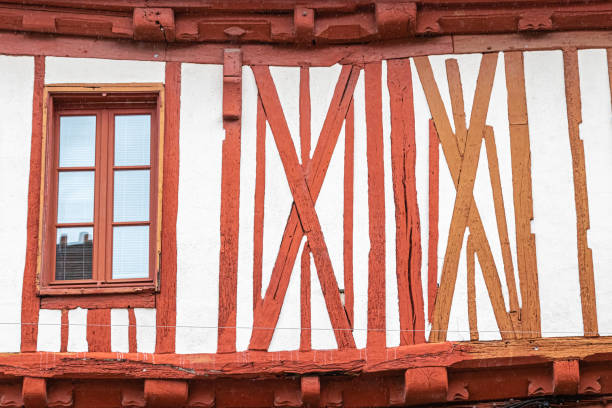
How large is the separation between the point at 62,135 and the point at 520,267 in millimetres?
3305

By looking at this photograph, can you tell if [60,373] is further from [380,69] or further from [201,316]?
[380,69]

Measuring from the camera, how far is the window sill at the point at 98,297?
26.2 ft

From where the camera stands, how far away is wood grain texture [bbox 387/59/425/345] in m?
8.04

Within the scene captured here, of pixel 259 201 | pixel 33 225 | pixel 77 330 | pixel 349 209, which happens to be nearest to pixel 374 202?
pixel 349 209

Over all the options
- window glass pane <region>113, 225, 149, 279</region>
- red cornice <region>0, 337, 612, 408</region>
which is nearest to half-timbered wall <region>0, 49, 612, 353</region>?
red cornice <region>0, 337, 612, 408</region>

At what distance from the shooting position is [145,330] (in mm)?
7980

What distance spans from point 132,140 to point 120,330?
4.48 ft

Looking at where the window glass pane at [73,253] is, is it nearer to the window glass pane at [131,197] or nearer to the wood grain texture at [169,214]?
the window glass pane at [131,197]

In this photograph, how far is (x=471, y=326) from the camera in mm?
7980

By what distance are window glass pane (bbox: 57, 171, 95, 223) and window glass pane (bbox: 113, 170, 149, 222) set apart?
177mm

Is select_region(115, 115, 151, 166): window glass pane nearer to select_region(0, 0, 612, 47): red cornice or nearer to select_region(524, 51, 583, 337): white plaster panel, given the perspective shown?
select_region(0, 0, 612, 47): red cornice

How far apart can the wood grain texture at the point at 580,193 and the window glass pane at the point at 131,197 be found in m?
A: 2.95

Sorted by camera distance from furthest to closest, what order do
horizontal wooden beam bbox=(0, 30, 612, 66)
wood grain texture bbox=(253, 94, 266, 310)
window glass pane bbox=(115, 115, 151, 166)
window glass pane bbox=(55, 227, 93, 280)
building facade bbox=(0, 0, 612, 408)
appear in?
1. horizontal wooden beam bbox=(0, 30, 612, 66)
2. window glass pane bbox=(115, 115, 151, 166)
3. window glass pane bbox=(55, 227, 93, 280)
4. wood grain texture bbox=(253, 94, 266, 310)
5. building facade bbox=(0, 0, 612, 408)

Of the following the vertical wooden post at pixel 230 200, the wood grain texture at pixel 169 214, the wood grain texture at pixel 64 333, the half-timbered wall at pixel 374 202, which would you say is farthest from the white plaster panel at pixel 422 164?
the wood grain texture at pixel 64 333
